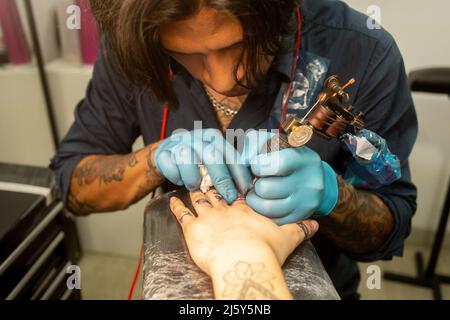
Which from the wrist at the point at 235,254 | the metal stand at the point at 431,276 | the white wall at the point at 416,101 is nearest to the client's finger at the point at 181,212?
the wrist at the point at 235,254

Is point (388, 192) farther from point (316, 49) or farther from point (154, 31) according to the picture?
point (154, 31)

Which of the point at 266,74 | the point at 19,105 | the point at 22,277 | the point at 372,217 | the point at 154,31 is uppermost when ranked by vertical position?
the point at 154,31

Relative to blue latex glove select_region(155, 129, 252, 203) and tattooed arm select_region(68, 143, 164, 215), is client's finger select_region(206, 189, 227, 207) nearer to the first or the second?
blue latex glove select_region(155, 129, 252, 203)

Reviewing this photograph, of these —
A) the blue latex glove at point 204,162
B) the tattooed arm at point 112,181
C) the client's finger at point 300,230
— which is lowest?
the tattooed arm at point 112,181

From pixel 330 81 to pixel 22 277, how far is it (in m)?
1.07

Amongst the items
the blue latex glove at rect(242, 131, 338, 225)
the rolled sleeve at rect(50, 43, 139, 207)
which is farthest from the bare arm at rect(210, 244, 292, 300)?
the rolled sleeve at rect(50, 43, 139, 207)

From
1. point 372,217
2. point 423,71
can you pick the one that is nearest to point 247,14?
point 372,217

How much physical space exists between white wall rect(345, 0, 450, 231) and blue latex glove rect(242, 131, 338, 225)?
0.50 metres

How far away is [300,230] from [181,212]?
9.2 inches

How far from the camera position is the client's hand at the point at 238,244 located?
61 cm

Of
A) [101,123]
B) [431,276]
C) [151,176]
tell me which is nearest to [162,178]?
[151,176]

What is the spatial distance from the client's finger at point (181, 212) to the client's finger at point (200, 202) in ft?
0.06

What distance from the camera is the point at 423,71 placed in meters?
1.33

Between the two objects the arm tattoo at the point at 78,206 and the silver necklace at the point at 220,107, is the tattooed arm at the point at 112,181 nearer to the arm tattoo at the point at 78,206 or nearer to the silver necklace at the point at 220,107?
the arm tattoo at the point at 78,206
